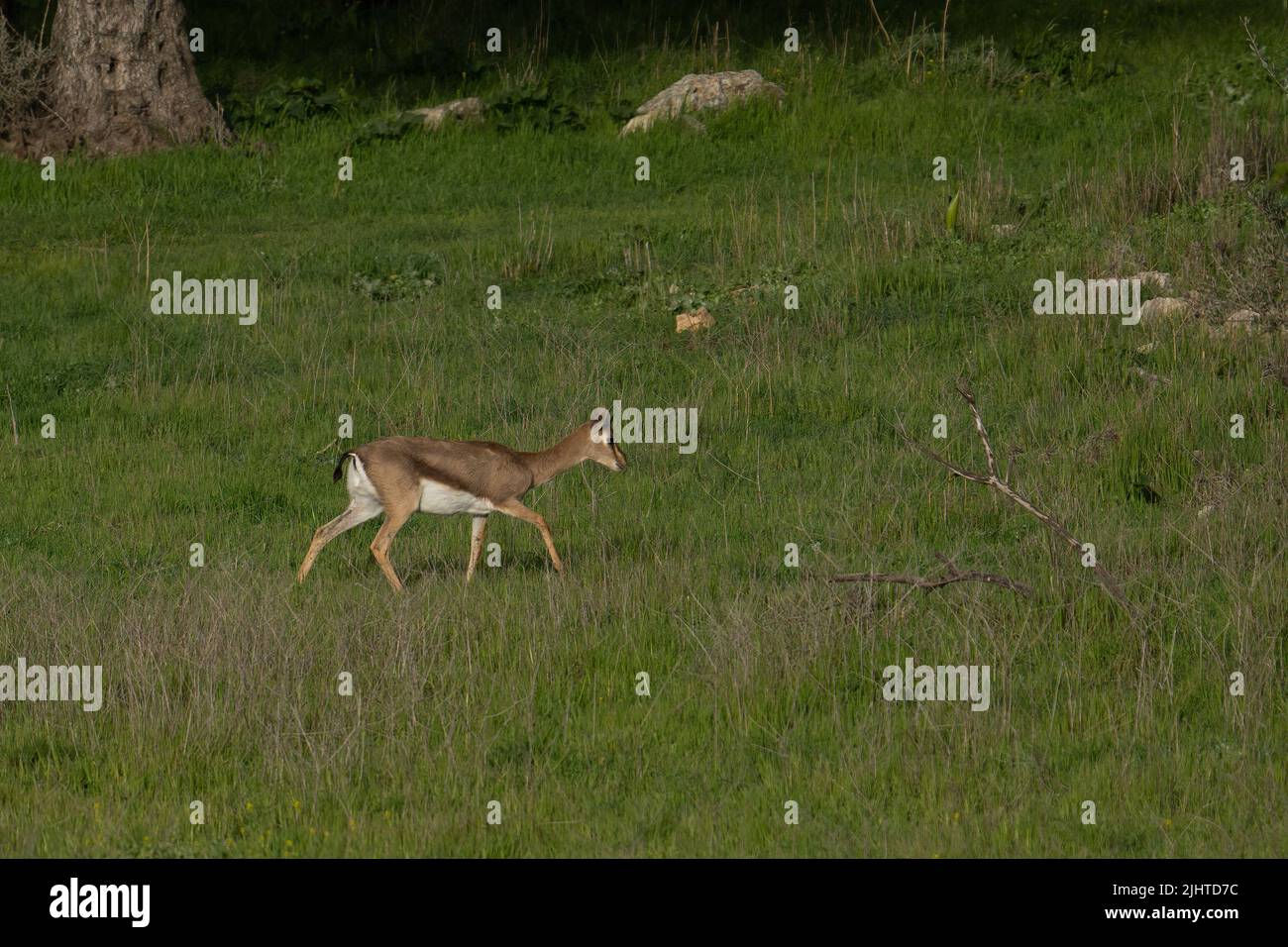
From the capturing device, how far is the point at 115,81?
21.3 metres

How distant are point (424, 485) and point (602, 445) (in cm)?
131

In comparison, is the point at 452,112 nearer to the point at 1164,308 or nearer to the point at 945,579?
the point at 1164,308

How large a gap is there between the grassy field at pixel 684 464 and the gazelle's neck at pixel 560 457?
0.49 m

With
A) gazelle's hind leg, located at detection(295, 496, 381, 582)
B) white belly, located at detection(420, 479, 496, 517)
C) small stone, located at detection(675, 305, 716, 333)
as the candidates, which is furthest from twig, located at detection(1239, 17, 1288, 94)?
gazelle's hind leg, located at detection(295, 496, 381, 582)

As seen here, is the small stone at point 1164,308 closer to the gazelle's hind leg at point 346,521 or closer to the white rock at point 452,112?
the gazelle's hind leg at point 346,521

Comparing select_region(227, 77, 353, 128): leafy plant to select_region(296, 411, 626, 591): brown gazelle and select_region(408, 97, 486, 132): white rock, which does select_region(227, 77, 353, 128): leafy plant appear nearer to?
select_region(408, 97, 486, 132): white rock

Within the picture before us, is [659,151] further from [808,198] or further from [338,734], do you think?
[338,734]

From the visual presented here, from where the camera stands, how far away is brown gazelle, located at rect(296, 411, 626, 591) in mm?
11047

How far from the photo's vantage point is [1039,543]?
36.2 ft

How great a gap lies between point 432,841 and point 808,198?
42.3 ft

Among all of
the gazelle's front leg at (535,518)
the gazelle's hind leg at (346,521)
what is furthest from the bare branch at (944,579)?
the gazelle's hind leg at (346,521)

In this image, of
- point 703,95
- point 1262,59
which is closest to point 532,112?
point 703,95

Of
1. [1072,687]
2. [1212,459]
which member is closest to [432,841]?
[1072,687]
